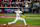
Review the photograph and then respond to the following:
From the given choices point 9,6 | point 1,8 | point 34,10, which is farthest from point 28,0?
point 1,8

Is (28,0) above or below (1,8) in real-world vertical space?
above

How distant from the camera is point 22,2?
798 inches

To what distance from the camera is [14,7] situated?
65.9 ft

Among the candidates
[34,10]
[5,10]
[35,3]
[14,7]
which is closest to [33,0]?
[35,3]

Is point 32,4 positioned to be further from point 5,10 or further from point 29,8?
point 5,10

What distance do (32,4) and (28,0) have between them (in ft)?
4.16

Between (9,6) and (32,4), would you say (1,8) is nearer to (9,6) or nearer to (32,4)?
(9,6)

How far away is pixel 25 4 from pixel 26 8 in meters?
0.87

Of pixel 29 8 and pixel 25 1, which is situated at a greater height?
pixel 25 1

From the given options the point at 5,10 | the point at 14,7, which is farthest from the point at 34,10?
the point at 5,10

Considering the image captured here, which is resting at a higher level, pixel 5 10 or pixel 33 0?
pixel 33 0

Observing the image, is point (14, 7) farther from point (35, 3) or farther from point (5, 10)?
point (35, 3)

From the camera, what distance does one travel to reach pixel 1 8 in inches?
801

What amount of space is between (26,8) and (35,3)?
88.2 inches
